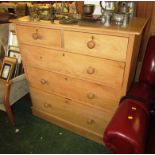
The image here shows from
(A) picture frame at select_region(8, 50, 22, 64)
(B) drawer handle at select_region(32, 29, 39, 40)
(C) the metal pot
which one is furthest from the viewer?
(A) picture frame at select_region(8, 50, 22, 64)

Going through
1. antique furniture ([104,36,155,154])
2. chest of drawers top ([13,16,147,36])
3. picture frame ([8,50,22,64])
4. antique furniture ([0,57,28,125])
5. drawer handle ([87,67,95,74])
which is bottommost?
antique furniture ([0,57,28,125])

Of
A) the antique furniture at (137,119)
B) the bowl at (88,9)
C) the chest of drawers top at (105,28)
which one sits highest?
the bowl at (88,9)

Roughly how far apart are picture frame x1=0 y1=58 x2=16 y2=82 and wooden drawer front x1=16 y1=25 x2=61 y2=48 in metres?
0.30

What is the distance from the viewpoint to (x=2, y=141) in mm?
1630

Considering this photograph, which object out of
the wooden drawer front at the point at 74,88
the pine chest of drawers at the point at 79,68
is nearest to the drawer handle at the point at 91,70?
the pine chest of drawers at the point at 79,68

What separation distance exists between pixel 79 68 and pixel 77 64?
0.04m

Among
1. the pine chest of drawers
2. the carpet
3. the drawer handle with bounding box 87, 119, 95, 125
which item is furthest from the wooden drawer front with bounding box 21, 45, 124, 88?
the carpet

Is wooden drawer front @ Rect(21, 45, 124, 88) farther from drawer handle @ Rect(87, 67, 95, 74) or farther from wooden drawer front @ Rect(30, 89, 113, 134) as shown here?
wooden drawer front @ Rect(30, 89, 113, 134)

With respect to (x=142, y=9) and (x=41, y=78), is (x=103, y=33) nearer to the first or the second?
(x=142, y=9)

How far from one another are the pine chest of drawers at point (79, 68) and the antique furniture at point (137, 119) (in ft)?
0.36

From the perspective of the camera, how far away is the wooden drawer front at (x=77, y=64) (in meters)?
1.21

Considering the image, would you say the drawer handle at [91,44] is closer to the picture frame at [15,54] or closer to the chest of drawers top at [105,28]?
the chest of drawers top at [105,28]

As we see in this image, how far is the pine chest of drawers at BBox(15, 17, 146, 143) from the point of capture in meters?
1.13

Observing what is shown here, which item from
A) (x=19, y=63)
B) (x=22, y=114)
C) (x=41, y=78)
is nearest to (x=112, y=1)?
(x=41, y=78)
